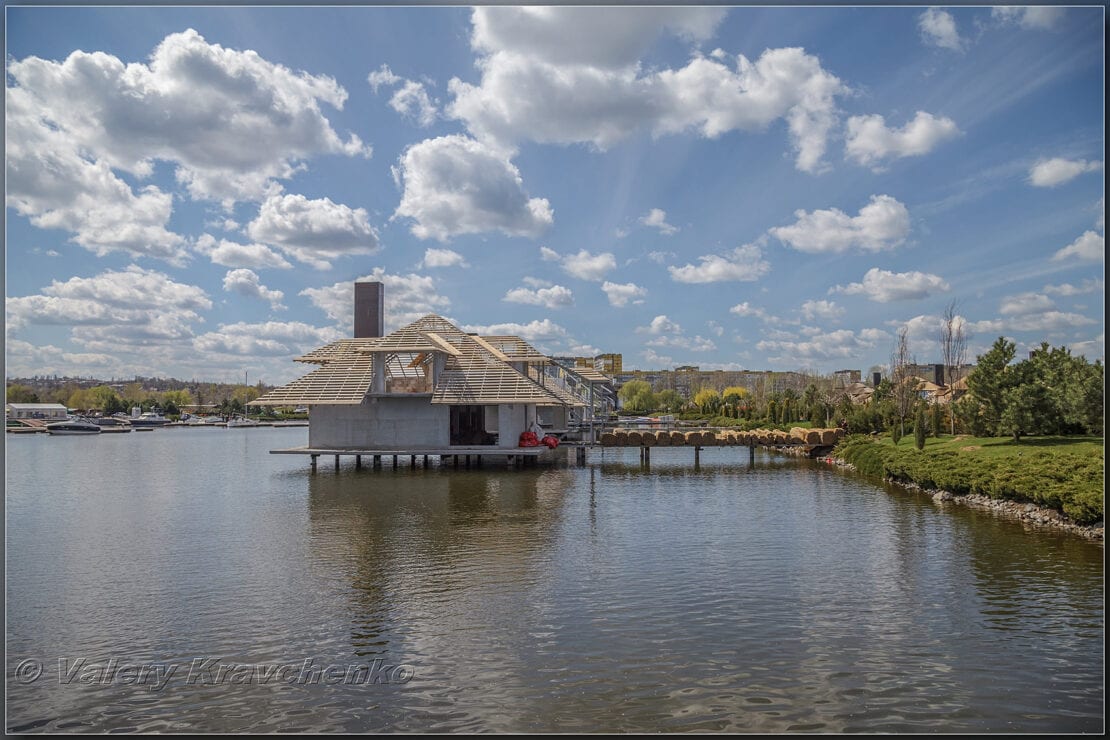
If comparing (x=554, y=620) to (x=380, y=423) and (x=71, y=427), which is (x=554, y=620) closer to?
(x=380, y=423)

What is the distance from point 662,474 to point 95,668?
25.9m

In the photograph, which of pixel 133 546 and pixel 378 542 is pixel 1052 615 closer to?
pixel 378 542

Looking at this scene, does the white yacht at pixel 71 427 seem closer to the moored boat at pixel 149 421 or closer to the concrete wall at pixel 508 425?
the moored boat at pixel 149 421

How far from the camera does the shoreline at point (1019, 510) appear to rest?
672 inches

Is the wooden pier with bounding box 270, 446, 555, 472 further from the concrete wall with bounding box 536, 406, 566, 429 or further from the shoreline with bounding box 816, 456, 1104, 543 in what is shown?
the shoreline with bounding box 816, 456, 1104, 543

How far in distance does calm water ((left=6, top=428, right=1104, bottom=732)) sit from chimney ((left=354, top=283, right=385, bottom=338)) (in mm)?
22072

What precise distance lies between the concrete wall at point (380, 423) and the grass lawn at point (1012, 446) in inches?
739

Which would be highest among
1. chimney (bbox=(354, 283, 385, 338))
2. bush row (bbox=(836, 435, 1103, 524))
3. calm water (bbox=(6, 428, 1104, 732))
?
chimney (bbox=(354, 283, 385, 338))

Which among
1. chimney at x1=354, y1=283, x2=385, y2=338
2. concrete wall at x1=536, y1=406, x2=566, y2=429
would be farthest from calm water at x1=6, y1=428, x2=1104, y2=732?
concrete wall at x1=536, y1=406, x2=566, y2=429

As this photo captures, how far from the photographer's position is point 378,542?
17.1m

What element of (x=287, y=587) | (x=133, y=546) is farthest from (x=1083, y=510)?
(x=133, y=546)

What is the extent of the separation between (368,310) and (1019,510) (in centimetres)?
3336

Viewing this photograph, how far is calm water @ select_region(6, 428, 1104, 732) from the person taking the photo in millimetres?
8086

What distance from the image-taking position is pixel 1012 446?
27.5 meters
